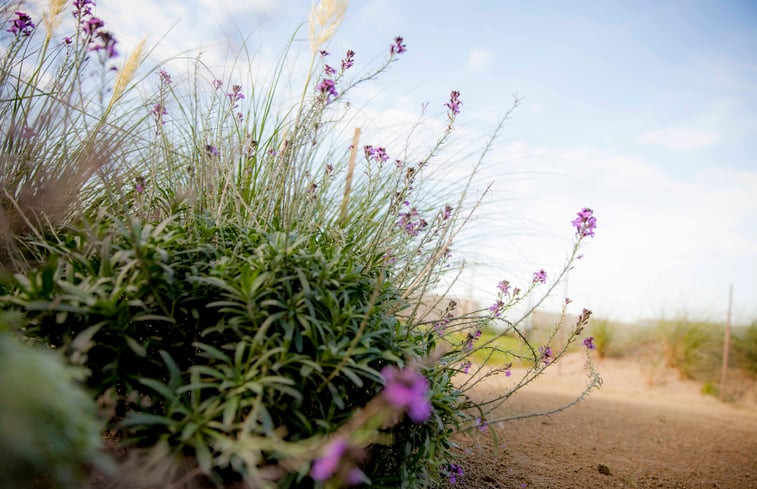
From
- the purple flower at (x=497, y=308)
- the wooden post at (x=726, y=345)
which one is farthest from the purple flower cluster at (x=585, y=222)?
the wooden post at (x=726, y=345)

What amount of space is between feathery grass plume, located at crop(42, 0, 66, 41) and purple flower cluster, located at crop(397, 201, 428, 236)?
2559 mm

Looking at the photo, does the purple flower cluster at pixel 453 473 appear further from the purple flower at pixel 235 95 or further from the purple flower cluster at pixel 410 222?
the purple flower at pixel 235 95

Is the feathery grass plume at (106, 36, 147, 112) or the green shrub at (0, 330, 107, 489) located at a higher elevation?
the feathery grass plume at (106, 36, 147, 112)

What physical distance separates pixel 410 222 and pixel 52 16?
2.66 metres

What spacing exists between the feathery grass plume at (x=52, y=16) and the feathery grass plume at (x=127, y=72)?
1.55 ft

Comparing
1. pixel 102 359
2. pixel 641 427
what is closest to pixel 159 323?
pixel 102 359

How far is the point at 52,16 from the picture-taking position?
9.76 ft

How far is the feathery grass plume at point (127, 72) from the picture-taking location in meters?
2.97

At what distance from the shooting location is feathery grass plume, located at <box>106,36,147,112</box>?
2.97 metres

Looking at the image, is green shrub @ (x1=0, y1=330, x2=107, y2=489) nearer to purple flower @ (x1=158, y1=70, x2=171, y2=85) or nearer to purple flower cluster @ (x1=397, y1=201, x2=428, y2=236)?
purple flower cluster @ (x1=397, y1=201, x2=428, y2=236)

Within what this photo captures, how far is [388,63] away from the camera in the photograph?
2.17 meters

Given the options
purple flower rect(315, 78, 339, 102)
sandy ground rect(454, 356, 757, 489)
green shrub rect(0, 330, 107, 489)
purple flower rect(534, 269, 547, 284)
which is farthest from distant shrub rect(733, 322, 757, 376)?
green shrub rect(0, 330, 107, 489)

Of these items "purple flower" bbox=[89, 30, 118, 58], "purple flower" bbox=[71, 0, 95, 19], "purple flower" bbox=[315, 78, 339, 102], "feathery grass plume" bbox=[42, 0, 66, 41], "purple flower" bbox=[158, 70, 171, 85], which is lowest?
"purple flower" bbox=[89, 30, 118, 58]

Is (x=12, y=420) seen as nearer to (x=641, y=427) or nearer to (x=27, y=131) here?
(x=27, y=131)
